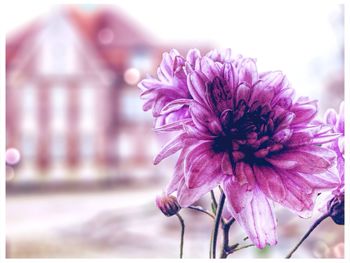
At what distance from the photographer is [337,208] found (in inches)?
72.4

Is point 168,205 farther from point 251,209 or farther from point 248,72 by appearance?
point 248,72

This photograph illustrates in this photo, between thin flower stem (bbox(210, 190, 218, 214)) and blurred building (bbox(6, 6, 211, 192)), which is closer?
thin flower stem (bbox(210, 190, 218, 214))

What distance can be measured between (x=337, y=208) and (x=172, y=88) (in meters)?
0.79

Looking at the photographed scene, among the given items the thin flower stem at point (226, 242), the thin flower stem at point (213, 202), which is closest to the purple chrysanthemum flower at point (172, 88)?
the thin flower stem at point (213, 202)

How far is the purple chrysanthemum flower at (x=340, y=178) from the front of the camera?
5.95 ft

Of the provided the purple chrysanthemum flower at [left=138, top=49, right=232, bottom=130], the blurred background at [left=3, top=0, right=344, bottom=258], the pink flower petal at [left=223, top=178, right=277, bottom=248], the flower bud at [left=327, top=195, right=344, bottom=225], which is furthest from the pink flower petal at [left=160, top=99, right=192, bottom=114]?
the flower bud at [left=327, top=195, right=344, bottom=225]

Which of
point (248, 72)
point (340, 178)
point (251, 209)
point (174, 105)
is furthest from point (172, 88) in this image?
point (340, 178)

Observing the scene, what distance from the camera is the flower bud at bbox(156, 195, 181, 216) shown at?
1.81m

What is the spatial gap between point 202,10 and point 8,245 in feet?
3.96

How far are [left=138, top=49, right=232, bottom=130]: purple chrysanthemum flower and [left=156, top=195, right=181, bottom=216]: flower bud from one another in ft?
0.91

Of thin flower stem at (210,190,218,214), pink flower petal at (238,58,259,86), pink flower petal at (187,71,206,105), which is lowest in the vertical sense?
thin flower stem at (210,190,218,214)

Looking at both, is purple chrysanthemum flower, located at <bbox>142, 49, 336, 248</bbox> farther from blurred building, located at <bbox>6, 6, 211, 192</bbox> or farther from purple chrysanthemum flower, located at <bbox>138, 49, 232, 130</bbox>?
blurred building, located at <bbox>6, 6, 211, 192</bbox>

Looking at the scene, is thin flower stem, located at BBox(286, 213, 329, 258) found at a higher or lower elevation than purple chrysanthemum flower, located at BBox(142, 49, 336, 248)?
lower

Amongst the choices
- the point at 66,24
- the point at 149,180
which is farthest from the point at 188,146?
the point at 66,24
